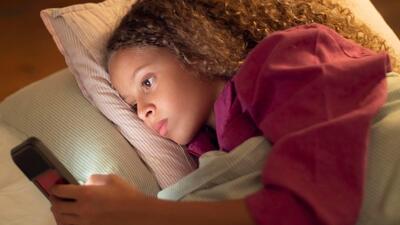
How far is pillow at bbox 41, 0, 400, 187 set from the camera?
→ 996mm

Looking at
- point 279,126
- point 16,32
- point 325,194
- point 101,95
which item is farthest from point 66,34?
point 16,32

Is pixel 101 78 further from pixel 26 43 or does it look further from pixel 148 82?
pixel 26 43

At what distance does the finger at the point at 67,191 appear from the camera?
741 mm

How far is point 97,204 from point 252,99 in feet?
0.89

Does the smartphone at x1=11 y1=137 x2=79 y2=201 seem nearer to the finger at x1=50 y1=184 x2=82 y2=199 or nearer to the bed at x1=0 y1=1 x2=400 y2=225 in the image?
the finger at x1=50 y1=184 x2=82 y2=199

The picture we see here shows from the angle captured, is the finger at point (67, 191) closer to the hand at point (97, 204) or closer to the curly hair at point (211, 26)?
the hand at point (97, 204)

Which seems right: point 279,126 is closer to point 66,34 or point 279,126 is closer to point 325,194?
point 325,194

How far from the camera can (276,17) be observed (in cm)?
99

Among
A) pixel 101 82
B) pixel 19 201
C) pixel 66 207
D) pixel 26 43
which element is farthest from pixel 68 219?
pixel 26 43

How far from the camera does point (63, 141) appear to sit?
98 cm

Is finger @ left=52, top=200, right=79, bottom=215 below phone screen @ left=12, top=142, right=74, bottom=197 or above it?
below

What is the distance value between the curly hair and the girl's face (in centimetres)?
2

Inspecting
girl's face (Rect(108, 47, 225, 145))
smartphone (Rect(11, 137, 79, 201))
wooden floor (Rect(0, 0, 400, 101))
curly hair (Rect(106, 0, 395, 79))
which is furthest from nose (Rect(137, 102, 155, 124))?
wooden floor (Rect(0, 0, 400, 101))

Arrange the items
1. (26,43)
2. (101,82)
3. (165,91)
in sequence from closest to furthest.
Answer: (165,91)
(101,82)
(26,43)
